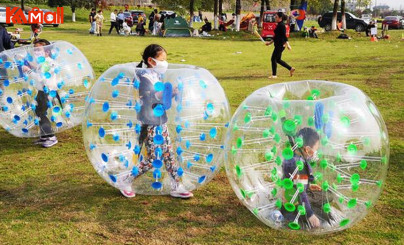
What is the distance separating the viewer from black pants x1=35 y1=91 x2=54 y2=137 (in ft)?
20.2

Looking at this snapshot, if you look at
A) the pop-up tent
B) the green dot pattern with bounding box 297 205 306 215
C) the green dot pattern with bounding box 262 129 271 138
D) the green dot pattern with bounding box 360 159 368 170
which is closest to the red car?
the pop-up tent

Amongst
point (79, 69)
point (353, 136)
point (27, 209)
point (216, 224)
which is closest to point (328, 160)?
A: point (353, 136)

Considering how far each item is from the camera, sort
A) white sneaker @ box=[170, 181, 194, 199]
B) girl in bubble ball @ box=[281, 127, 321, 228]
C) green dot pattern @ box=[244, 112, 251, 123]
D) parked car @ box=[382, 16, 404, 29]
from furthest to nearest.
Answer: parked car @ box=[382, 16, 404, 29]
white sneaker @ box=[170, 181, 194, 199]
green dot pattern @ box=[244, 112, 251, 123]
girl in bubble ball @ box=[281, 127, 321, 228]

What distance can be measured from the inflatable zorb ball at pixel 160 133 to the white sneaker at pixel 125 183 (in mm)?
11

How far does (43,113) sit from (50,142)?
0.50m

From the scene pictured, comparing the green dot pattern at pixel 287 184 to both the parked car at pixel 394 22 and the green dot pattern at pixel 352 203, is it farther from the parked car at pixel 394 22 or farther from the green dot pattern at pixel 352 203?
the parked car at pixel 394 22

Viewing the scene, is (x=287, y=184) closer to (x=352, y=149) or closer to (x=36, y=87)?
(x=352, y=149)

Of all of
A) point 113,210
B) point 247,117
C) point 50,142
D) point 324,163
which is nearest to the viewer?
point 324,163

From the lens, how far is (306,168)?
3.45 m

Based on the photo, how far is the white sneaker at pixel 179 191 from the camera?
14.5 ft

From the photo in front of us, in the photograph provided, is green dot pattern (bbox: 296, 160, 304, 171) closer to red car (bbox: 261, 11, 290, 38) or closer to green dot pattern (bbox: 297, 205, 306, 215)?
green dot pattern (bbox: 297, 205, 306, 215)

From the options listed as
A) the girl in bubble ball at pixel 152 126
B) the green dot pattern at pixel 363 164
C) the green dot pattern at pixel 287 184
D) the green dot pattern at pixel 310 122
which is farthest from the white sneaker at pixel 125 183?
the green dot pattern at pixel 363 164

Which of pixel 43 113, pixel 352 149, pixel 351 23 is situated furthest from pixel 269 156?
pixel 351 23

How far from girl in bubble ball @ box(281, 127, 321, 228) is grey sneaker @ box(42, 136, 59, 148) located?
4.07 meters
